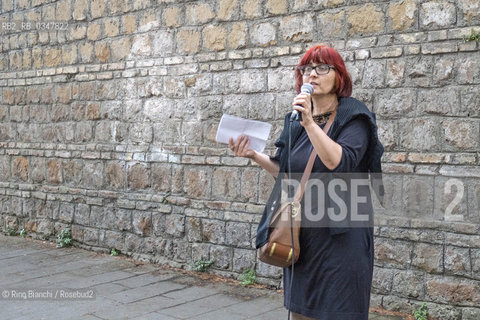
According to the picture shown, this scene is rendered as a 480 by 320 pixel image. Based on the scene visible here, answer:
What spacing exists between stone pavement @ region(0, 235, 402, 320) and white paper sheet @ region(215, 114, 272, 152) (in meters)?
2.17

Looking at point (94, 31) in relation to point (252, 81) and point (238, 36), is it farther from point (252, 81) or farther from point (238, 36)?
point (252, 81)

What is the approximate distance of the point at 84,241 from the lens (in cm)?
782

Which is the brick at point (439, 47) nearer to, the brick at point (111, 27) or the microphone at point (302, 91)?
the microphone at point (302, 91)

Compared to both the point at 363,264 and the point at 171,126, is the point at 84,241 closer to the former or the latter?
the point at 171,126

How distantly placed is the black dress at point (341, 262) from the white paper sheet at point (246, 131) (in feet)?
1.19

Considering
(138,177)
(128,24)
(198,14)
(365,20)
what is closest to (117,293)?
(138,177)

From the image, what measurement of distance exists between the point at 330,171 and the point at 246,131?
1.96ft

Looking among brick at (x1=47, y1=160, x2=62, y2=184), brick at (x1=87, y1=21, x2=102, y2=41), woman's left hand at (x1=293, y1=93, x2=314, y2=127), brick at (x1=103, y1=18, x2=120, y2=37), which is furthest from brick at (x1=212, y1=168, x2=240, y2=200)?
woman's left hand at (x1=293, y1=93, x2=314, y2=127)

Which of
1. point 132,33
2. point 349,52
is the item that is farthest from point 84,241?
point 349,52

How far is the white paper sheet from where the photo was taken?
331 centimetres

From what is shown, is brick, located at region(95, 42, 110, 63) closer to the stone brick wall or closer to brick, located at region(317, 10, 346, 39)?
the stone brick wall

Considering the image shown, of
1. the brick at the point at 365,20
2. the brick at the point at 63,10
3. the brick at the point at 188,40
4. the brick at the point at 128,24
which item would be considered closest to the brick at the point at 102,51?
the brick at the point at 128,24

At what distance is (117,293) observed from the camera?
5.82 metres

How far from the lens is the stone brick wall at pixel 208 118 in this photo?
4.85 m
